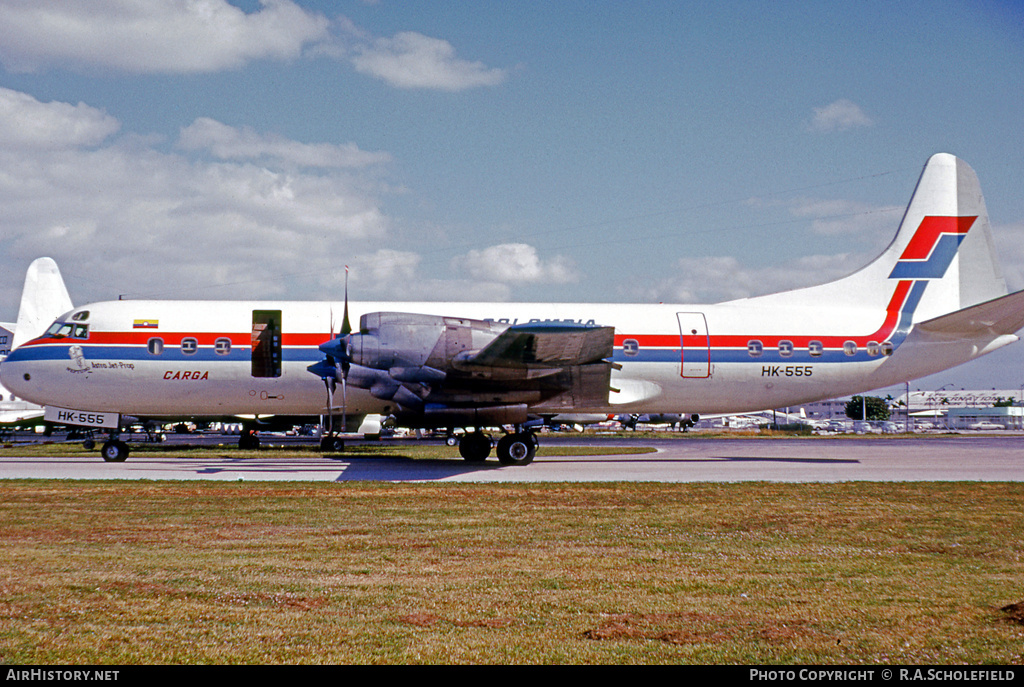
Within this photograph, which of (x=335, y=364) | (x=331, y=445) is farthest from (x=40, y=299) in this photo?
(x=335, y=364)

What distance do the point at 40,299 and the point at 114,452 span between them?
44.4 m

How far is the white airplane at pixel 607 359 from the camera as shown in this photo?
22.0m

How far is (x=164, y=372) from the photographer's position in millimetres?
23234

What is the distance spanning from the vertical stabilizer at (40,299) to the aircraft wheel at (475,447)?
48571 millimetres

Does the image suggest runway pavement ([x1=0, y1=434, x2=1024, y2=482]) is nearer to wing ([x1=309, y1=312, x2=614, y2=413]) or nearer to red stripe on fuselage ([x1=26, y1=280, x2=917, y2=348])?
wing ([x1=309, y1=312, x2=614, y2=413])

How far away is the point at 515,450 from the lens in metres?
21.7

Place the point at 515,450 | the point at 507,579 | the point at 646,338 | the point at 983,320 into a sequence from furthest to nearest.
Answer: the point at 646,338 < the point at 983,320 < the point at 515,450 < the point at 507,579

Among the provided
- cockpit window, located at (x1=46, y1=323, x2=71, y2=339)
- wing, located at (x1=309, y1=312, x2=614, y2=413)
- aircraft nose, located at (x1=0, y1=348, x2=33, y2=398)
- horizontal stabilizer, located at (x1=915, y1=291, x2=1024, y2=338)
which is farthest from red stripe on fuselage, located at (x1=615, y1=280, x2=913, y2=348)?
aircraft nose, located at (x1=0, y1=348, x2=33, y2=398)

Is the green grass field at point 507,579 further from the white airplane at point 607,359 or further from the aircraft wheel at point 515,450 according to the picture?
the white airplane at point 607,359

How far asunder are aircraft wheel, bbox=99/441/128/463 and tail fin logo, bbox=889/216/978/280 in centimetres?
2461

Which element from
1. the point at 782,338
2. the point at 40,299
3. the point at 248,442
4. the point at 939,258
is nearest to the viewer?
the point at 782,338

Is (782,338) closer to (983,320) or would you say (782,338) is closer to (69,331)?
(983,320)

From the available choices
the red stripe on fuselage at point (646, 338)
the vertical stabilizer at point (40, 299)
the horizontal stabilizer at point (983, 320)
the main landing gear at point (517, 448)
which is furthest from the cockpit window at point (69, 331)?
the vertical stabilizer at point (40, 299)

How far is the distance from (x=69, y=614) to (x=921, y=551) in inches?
355
